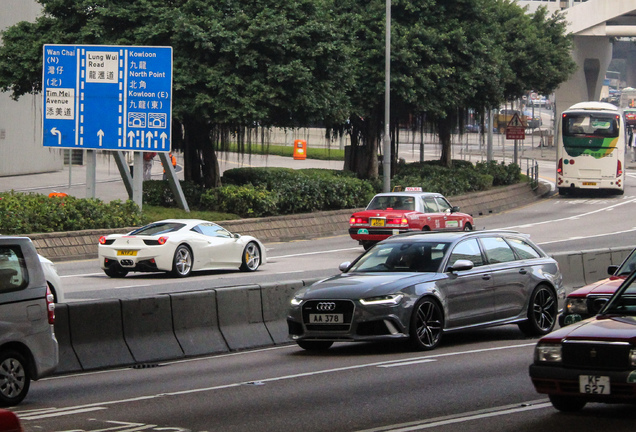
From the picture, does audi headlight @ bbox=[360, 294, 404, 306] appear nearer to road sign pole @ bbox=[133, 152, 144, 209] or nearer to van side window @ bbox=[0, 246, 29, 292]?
van side window @ bbox=[0, 246, 29, 292]

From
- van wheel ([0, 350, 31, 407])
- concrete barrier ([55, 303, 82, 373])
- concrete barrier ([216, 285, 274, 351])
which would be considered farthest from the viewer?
concrete barrier ([216, 285, 274, 351])

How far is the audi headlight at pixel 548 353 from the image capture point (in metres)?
8.56

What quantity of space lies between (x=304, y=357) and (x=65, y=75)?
18700mm

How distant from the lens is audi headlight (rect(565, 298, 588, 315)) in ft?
42.7

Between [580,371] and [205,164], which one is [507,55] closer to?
[205,164]

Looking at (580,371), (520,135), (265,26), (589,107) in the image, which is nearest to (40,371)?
(580,371)

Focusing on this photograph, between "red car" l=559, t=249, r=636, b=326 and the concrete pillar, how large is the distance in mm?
71693

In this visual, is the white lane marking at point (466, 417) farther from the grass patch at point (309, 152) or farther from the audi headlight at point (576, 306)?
the grass patch at point (309, 152)

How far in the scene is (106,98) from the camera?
97.7 ft

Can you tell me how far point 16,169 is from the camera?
52.5 m

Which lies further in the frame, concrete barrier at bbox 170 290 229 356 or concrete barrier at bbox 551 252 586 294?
concrete barrier at bbox 551 252 586 294

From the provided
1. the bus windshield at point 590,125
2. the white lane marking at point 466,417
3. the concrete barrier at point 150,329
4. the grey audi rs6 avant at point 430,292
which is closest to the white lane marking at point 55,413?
the white lane marking at point 466,417

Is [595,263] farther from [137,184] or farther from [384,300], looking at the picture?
[137,184]

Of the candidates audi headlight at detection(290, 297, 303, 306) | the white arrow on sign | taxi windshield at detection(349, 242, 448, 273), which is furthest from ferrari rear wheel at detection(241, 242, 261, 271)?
audi headlight at detection(290, 297, 303, 306)
